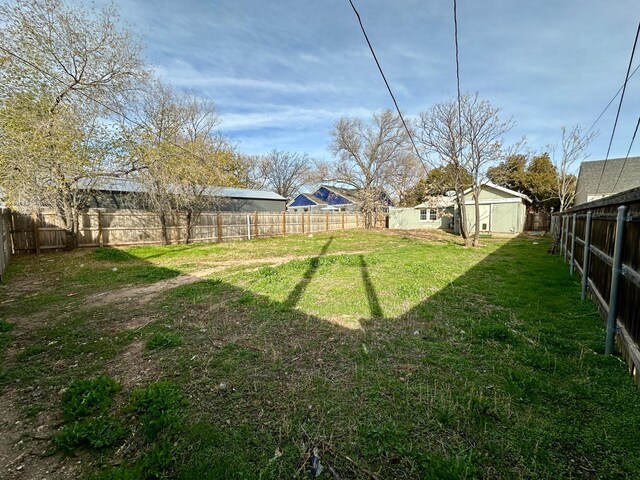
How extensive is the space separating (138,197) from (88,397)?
476 inches

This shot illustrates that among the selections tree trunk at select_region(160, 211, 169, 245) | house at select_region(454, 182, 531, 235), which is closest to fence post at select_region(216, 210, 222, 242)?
tree trunk at select_region(160, 211, 169, 245)

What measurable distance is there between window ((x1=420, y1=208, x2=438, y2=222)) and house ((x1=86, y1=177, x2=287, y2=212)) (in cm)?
1212

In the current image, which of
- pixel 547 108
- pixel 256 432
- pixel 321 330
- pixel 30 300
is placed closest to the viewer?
pixel 256 432

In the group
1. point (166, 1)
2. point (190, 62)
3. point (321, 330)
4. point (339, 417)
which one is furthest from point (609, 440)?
point (190, 62)

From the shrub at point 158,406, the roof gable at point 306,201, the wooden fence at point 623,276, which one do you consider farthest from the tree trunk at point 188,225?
the roof gable at point 306,201

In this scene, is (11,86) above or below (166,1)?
below

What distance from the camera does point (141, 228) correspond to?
12938 mm

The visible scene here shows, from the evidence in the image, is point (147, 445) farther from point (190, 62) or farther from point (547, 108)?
point (547, 108)

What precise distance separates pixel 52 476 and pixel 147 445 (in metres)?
0.47

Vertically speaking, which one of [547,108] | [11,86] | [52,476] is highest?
[547,108]

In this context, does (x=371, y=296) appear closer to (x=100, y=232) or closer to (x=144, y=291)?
(x=144, y=291)

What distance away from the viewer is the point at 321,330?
12.1 feet

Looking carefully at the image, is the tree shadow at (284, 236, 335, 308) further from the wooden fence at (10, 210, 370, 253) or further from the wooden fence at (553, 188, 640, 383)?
the wooden fence at (10, 210, 370, 253)

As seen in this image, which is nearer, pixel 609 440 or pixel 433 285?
pixel 609 440
